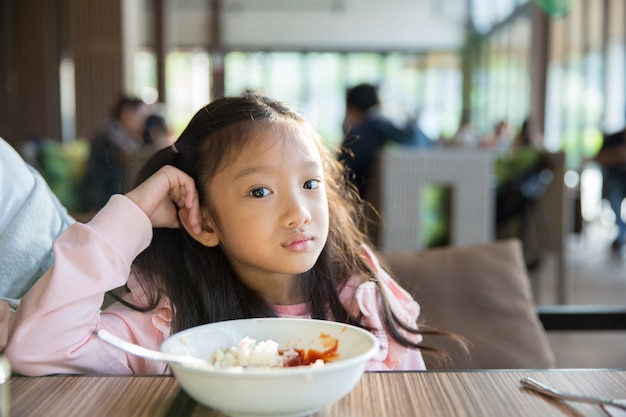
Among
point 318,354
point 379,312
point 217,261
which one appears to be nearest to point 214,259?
point 217,261

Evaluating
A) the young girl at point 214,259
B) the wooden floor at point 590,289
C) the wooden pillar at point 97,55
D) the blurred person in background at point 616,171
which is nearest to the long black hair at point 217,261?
the young girl at point 214,259

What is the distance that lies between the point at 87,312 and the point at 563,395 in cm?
53

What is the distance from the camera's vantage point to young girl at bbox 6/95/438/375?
794mm

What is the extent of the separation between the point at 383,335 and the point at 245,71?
13.4 metres

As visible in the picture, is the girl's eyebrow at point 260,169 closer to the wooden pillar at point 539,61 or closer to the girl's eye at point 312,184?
the girl's eye at point 312,184

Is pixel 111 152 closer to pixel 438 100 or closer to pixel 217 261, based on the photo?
pixel 217 261

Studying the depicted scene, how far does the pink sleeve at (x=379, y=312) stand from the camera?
3.17 feet

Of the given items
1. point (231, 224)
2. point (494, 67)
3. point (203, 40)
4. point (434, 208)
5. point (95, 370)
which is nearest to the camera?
point (95, 370)

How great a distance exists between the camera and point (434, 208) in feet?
10.6

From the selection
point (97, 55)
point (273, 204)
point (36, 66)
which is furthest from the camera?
point (36, 66)

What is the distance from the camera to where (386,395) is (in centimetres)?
63

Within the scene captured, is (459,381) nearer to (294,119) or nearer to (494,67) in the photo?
(294,119)

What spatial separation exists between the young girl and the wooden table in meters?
0.11

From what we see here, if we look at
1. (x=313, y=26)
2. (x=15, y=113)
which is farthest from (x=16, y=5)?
(x=313, y=26)
